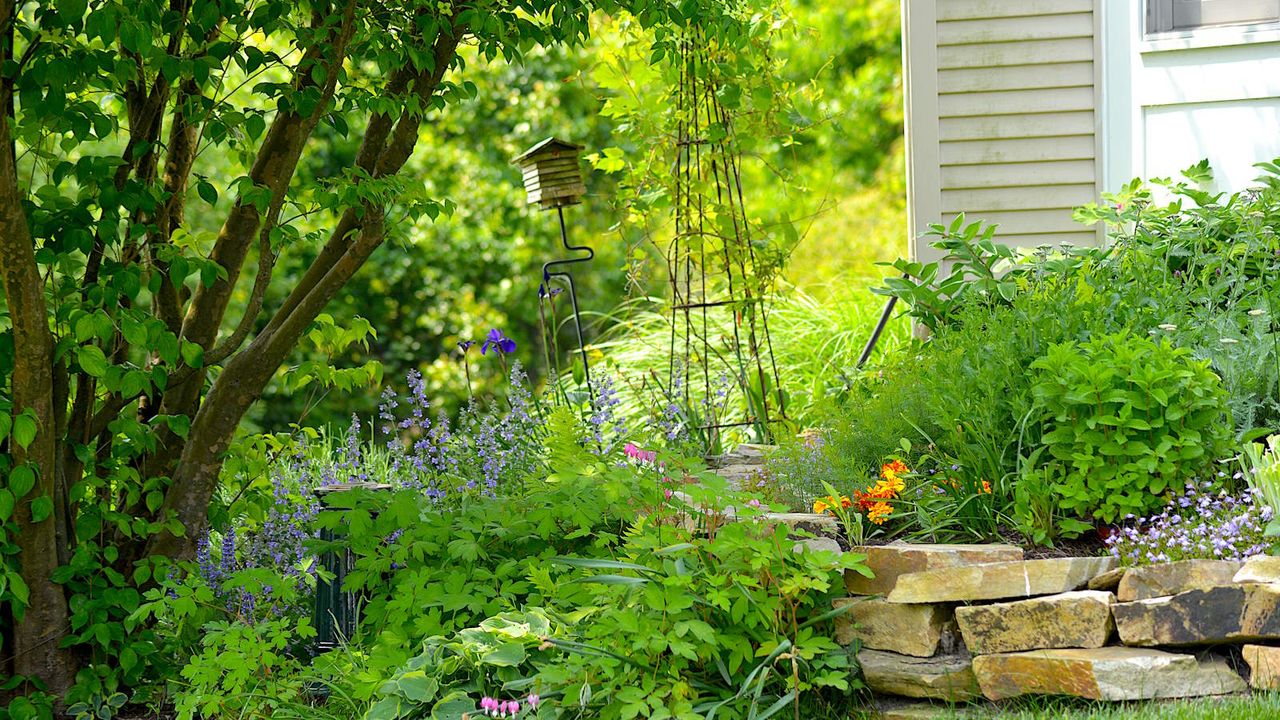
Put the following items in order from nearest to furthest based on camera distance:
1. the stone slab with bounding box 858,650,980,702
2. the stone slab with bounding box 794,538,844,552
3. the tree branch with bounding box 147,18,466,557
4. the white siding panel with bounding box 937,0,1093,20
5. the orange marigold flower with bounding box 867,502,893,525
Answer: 1. the stone slab with bounding box 858,650,980,702
2. the stone slab with bounding box 794,538,844,552
3. the orange marigold flower with bounding box 867,502,893,525
4. the tree branch with bounding box 147,18,466,557
5. the white siding panel with bounding box 937,0,1093,20

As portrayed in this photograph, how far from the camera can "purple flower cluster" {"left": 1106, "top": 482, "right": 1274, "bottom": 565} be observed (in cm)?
262

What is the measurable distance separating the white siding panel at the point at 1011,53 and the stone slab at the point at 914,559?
256 centimetres

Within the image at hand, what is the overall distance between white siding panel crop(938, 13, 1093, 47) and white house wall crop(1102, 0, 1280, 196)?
11cm

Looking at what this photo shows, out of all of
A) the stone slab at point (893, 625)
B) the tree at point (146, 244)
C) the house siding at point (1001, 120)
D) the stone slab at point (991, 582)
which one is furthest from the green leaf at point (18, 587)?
the house siding at point (1001, 120)

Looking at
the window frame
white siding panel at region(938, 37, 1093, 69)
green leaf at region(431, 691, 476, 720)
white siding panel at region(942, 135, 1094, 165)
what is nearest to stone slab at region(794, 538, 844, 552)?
green leaf at region(431, 691, 476, 720)

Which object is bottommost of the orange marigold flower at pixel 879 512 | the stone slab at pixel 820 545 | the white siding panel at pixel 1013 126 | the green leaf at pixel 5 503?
the stone slab at pixel 820 545

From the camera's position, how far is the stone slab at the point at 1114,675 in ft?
7.88

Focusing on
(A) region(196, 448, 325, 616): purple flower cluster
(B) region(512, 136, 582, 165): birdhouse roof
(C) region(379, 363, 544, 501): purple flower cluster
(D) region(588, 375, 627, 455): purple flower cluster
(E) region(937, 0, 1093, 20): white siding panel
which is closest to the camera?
(A) region(196, 448, 325, 616): purple flower cluster

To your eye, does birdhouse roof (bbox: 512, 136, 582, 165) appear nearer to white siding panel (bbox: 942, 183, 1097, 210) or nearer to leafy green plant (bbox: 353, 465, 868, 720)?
white siding panel (bbox: 942, 183, 1097, 210)

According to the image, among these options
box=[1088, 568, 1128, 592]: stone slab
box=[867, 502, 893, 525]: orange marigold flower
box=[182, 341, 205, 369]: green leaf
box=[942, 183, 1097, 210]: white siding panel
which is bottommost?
box=[1088, 568, 1128, 592]: stone slab

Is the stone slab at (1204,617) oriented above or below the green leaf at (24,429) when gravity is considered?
below

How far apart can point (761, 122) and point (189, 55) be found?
2495mm

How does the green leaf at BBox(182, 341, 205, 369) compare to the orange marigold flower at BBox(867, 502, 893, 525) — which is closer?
the green leaf at BBox(182, 341, 205, 369)

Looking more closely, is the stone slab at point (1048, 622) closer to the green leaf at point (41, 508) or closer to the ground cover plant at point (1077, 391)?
the ground cover plant at point (1077, 391)
